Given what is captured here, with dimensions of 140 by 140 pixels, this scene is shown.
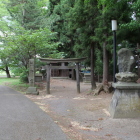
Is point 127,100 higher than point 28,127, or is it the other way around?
point 127,100

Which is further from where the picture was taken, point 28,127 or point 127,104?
point 127,104

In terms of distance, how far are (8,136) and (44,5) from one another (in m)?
24.0

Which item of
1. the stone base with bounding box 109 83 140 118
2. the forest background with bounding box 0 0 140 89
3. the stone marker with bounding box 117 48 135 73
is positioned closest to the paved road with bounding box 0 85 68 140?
the stone base with bounding box 109 83 140 118

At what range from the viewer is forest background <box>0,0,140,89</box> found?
940 cm

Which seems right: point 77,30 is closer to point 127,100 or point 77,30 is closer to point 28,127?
point 127,100

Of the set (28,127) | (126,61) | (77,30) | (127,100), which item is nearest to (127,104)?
(127,100)

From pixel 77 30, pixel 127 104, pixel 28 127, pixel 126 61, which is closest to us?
pixel 28 127

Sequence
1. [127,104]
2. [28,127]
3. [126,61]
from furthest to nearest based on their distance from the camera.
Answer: [126,61] → [127,104] → [28,127]

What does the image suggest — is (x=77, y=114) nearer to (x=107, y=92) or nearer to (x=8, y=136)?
(x=8, y=136)

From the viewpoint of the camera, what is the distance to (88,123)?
5527mm

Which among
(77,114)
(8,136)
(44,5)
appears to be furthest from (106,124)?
(44,5)

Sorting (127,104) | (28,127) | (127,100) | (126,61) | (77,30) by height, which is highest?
(77,30)

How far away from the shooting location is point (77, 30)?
1259 cm

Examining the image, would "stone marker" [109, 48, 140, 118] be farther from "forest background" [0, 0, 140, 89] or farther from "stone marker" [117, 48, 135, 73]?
"forest background" [0, 0, 140, 89]
